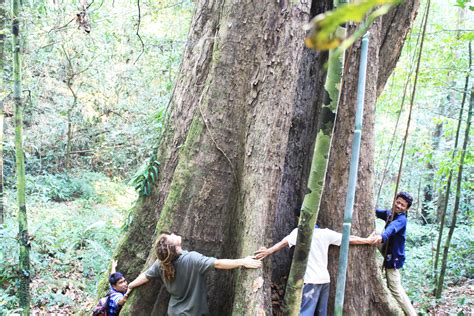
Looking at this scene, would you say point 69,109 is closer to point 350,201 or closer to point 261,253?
point 261,253

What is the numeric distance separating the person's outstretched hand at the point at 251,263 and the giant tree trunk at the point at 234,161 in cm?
12

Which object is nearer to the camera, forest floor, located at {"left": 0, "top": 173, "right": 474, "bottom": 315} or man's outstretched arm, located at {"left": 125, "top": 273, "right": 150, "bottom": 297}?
man's outstretched arm, located at {"left": 125, "top": 273, "right": 150, "bottom": 297}

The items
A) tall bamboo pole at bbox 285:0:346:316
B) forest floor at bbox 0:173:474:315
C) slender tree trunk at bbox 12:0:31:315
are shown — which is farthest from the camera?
forest floor at bbox 0:173:474:315

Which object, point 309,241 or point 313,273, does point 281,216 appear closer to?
point 313,273

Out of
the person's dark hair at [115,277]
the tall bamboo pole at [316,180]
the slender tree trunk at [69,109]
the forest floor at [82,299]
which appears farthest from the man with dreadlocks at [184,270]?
the slender tree trunk at [69,109]

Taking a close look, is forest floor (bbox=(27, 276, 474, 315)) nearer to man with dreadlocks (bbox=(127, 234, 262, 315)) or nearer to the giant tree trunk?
the giant tree trunk

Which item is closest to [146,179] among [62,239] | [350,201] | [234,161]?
[234,161]

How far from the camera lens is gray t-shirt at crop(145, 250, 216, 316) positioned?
13.4ft

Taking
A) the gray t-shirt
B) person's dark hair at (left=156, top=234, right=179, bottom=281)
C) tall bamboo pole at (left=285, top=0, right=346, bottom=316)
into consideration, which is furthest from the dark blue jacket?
person's dark hair at (left=156, top=234, right=179, bottom=281)

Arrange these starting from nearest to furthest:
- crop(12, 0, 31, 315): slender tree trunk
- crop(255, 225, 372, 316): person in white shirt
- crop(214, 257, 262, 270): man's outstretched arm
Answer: crop(214, 257, 262, 270): man's outstretched arm → crop(255, 225, 372, 316): person in white shirt → crop(12, 0, 31, 315): slender tree trunk

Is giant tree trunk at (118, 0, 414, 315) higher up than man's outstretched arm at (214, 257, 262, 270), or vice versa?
giant tree trunk at (118, 0, 414, 315)

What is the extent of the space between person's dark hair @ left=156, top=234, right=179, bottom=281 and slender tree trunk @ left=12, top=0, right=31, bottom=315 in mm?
3078

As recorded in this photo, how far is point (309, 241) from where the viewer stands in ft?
12.3

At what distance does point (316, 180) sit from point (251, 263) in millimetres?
1192
